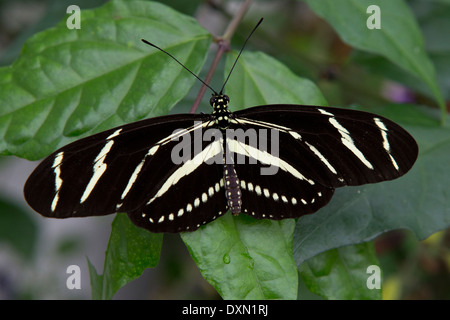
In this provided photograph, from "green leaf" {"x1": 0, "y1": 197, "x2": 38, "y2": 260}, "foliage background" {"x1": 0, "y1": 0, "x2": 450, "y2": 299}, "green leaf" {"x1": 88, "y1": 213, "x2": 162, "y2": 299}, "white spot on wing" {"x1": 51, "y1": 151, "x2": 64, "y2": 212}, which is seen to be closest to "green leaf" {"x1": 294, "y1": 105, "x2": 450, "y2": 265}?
"foliage background" {"x1": 0, "y1": 0, "x2": 450, "y2": 299}

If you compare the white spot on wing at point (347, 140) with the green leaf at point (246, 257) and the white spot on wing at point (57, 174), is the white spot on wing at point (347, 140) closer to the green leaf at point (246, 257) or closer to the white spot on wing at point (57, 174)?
the green leaf at point (246, 257)

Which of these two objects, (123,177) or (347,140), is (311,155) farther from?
(123,177)

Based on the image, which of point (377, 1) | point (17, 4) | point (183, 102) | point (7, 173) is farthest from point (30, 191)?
point (7, 173)

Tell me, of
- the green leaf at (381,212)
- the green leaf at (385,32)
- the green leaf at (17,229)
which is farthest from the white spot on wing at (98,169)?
the green leaf at (17,229)

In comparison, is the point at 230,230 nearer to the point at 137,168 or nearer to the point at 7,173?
the point at 137,168

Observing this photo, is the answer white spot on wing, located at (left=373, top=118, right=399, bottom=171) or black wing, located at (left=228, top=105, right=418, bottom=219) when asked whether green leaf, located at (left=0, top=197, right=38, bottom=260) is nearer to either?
black wing, located at (left=228, top=105, right=418, bottom=219)

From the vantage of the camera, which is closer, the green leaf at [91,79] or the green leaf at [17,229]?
the green leaf at [91,79]
